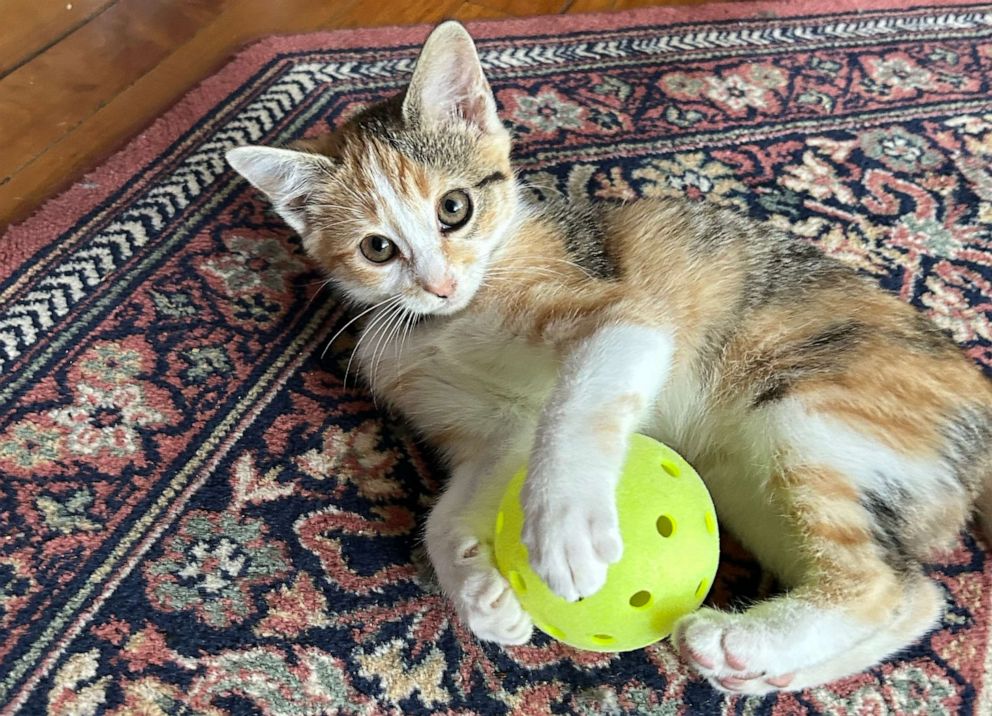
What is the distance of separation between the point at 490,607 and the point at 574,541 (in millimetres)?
190

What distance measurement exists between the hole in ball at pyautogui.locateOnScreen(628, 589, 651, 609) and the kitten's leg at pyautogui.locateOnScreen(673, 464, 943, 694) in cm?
7

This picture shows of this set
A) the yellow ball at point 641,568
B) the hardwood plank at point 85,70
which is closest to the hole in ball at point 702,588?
the yellow ball at point 641,568

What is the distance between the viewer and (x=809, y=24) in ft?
6.57

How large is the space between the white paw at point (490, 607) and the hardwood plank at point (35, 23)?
1.62 meters

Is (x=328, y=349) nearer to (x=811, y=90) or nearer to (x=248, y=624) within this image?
(x=248, y=624)

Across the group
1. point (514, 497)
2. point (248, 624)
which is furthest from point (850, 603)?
point (248, 624)

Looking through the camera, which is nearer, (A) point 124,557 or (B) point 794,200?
(A) point 124,557

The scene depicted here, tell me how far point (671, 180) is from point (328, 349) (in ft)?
2.56

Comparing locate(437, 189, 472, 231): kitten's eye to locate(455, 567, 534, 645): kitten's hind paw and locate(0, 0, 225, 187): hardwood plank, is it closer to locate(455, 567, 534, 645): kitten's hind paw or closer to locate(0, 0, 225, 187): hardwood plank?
locate(455, 567, 534, 645): kitten's hind paw

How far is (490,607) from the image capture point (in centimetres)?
94

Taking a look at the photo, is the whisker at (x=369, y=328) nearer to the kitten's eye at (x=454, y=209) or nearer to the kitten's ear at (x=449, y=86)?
the kitten's eye at (x=454, y=209)

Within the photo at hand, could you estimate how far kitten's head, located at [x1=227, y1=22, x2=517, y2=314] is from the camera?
1114 millimetres

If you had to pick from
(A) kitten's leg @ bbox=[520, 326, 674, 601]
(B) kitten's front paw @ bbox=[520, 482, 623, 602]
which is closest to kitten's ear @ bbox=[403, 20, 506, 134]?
(A) kitten's leg @ bbox=[520, 326, 674, 601]

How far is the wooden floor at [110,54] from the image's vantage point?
1596 mm
